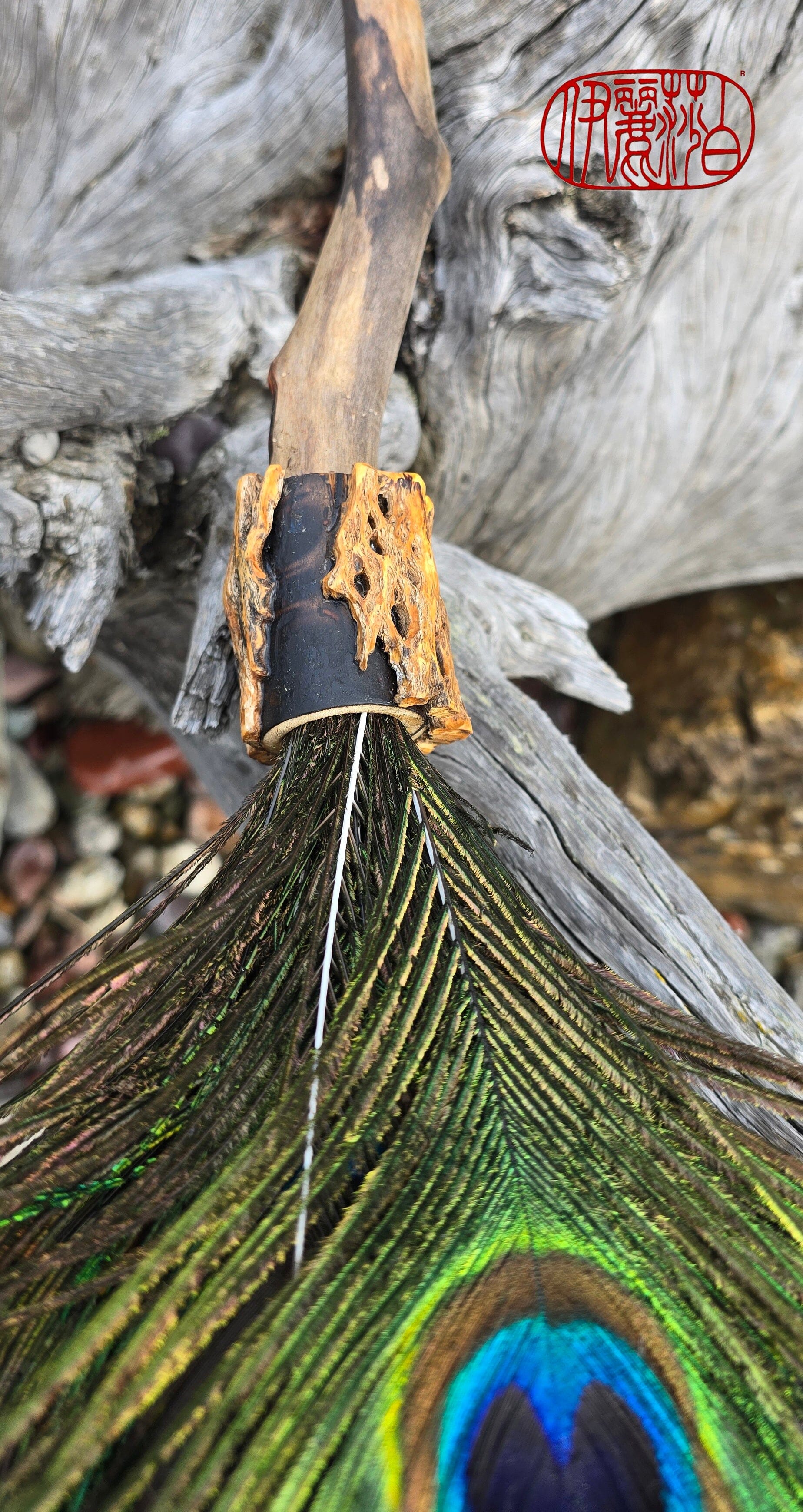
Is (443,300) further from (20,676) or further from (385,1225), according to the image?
(20,676)

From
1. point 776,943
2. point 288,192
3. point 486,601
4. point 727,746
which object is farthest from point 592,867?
point 776,943

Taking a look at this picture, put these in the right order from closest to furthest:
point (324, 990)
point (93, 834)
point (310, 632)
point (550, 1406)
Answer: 1. point (550, 1406)
2. point (324, 990)
3. point (310, 632)
4. point (93, 834)

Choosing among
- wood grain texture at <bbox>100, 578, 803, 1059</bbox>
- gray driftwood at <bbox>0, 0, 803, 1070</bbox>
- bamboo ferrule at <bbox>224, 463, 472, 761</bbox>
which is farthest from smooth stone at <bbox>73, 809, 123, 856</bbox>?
bamboo ferrule at <bbox>224, 463, 472, 761</bbox>

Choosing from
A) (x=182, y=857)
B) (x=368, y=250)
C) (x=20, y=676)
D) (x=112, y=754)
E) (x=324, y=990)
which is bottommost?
(x=324, y=990)

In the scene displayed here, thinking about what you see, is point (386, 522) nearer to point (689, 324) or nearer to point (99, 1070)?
point (99, 1070)

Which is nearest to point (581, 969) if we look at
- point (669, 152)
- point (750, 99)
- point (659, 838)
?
point (669, 152)

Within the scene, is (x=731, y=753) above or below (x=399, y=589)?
above

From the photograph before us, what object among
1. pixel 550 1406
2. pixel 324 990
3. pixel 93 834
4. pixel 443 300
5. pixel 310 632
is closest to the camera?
pixel 550 1406

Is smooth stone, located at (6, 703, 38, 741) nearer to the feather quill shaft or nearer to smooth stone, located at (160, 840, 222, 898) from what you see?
smooth stone, located at (160, 840, 222, 898)
